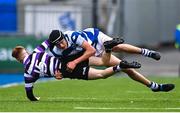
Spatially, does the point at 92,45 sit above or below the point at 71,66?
above

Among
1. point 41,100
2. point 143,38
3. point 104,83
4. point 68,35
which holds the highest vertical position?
point 68,35

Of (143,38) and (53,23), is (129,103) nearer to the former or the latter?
(53,23)

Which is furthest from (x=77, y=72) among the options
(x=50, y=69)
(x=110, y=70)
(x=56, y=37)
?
(x=56, y=37)

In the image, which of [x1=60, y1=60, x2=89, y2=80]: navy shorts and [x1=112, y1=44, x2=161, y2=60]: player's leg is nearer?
→ [x1=60, y1=60, x2=89, y2=80]: navy shorts

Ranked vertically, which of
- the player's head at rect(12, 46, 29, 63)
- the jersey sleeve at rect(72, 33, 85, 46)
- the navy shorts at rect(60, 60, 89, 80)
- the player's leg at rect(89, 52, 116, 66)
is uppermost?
the jersey sleeve at rect(72, 33, 85, 46)

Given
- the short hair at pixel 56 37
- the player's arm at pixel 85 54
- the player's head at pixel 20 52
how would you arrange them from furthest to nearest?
the player's head at pixel 20 52
the player's arm at pixel 85 54
the short hair at pixel 56 37

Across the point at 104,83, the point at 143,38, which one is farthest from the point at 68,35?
the point at 143,38

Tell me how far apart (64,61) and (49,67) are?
320 millimetres

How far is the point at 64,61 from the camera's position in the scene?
13.7m

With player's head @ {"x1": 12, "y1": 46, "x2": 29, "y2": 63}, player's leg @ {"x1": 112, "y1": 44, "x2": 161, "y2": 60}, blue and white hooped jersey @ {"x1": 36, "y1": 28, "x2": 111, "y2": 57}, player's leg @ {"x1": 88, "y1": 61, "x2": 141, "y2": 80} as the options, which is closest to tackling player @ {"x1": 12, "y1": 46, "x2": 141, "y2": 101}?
player's leg @ {"x1": 88, "y1": 61, "x2": 141, "y2": 80}

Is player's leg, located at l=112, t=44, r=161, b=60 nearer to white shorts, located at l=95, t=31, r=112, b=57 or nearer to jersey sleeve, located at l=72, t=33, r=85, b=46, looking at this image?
white shorts, located at l=95, t=31, r=112, b=57

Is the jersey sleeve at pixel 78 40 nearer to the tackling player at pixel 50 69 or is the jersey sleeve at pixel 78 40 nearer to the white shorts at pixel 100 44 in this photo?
the tackling player at pixel 50 69

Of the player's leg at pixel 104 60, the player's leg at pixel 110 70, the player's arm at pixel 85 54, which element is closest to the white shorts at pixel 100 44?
the player's leg at pixel 104 60

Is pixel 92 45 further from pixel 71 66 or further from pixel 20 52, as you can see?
pixel 20 52
